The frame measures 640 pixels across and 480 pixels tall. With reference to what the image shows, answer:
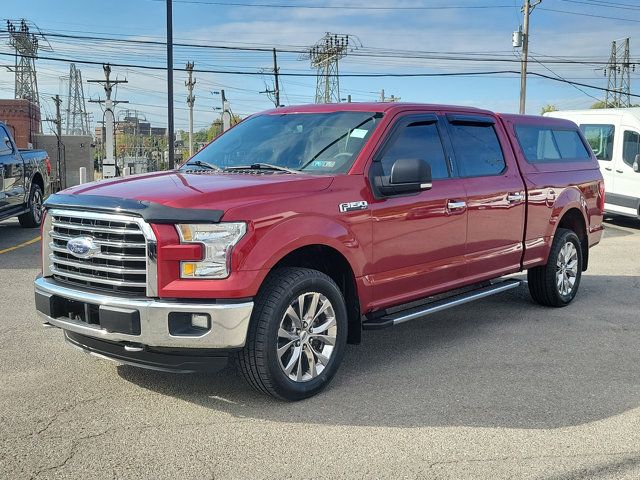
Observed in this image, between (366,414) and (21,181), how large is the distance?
996 centimetres

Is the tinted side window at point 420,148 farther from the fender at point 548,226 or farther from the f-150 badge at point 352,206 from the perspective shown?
the fender at point 548,226

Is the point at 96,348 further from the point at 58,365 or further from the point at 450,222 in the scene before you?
the point at 450,222

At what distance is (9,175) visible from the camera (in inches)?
448

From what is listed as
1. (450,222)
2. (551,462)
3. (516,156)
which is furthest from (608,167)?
(551,462)

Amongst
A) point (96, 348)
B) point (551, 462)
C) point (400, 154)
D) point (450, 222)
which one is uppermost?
point (400, 154)

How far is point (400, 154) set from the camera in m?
5.09

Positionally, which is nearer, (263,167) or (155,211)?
(155,211)

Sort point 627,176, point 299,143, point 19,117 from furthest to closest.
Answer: point 19,117, point 627,176, point 299,143

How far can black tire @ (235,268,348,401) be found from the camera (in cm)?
396

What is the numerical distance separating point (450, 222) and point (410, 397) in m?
1.60

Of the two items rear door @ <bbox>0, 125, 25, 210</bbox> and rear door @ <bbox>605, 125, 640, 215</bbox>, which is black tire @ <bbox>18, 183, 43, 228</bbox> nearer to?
rear door @ <bbox>0, 125, 25, 210</bbox>

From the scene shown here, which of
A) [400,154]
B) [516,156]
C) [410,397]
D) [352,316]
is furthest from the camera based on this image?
[516,156]

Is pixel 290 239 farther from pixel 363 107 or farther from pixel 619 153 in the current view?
pixel 619 153

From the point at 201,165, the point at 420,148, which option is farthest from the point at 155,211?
the point at 420,148
